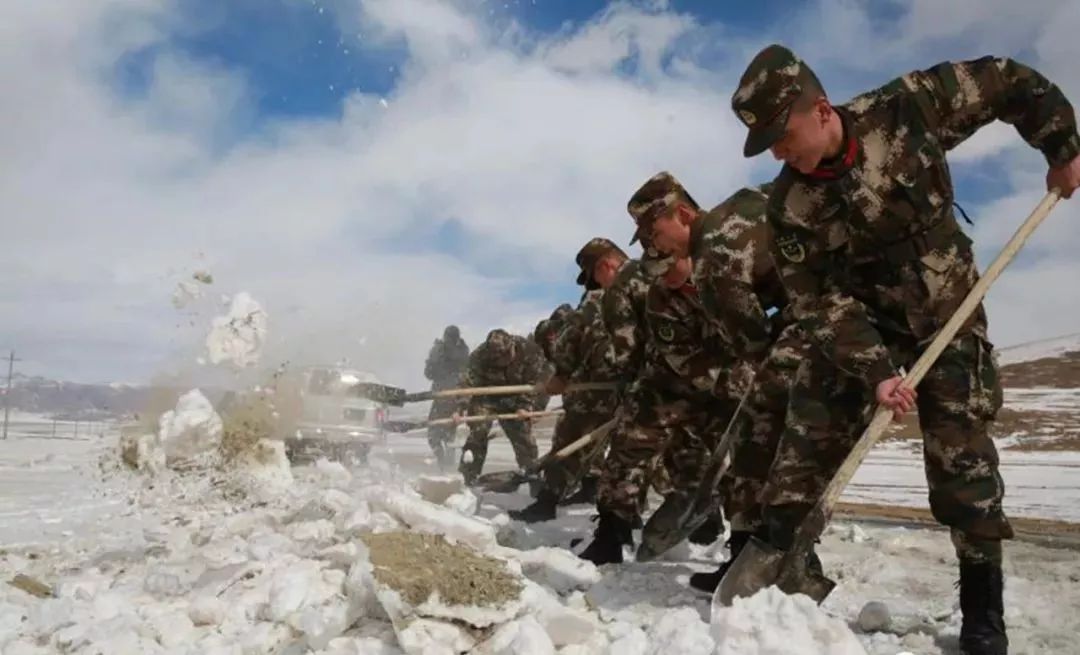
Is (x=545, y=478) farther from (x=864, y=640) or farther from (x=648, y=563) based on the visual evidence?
(x=864, y=640)

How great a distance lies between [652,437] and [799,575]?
66.6 inches

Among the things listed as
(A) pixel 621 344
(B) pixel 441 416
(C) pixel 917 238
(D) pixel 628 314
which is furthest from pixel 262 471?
(B) pixel 441 416

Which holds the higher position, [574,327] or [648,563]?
[574,327]

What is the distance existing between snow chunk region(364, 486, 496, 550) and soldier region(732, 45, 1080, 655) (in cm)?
151

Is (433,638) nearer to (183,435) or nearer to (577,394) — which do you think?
(577,394)

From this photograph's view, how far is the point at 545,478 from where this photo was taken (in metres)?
6.11

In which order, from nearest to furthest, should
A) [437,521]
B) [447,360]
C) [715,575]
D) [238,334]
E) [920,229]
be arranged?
[920,229] < [437,521] < [715,575] < [238,334] < [447,360]

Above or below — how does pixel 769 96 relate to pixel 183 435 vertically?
above

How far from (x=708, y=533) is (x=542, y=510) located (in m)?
1.42

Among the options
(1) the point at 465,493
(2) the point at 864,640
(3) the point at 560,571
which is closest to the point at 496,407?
(1) the point at 465,493

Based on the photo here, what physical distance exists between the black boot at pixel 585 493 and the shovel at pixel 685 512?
9.10 ft

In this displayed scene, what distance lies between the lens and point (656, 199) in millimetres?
3967

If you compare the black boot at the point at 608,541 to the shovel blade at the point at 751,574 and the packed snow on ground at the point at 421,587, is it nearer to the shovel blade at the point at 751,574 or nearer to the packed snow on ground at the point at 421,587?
the packed snow on ground at the point at 421,587

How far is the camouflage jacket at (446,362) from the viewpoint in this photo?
15914 millimetres
